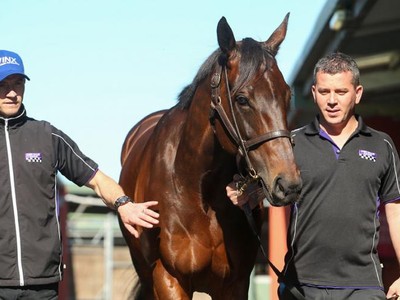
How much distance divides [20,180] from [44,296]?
0.61 metres

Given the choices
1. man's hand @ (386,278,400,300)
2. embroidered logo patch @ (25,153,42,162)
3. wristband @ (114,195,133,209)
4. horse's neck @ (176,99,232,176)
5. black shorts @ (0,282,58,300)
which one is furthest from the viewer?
horse's neck @ (176,99,232,176)

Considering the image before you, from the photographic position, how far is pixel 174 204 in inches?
219

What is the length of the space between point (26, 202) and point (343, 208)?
1587 mm

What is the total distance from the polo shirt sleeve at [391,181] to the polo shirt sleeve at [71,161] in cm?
159

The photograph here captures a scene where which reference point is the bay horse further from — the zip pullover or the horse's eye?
the zip pullover

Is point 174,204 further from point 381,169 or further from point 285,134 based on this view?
point 381,169

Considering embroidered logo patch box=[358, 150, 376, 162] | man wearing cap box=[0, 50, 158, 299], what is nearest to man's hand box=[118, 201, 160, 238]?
man wearing cap box=[0, 50, 158, 299]

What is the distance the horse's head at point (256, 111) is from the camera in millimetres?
4531

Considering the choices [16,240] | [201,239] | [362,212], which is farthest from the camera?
[201,239]

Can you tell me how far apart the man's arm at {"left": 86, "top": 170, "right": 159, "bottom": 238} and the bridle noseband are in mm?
557

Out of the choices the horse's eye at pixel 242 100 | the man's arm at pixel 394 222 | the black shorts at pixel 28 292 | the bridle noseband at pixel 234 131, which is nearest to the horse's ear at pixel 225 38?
the bridle noseband at pixel 234 131

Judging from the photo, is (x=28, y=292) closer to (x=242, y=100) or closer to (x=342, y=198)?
(x=242, y=100)

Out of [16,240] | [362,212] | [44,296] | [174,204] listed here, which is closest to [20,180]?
[16,240]

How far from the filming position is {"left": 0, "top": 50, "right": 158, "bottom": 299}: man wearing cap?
4695 millimetres
